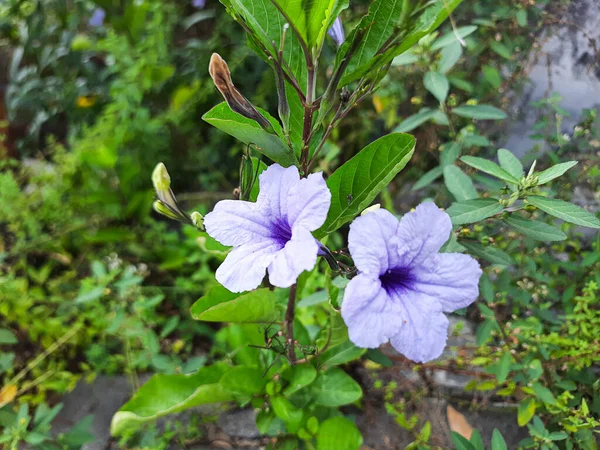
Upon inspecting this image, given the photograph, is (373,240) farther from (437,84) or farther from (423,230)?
(437,84)

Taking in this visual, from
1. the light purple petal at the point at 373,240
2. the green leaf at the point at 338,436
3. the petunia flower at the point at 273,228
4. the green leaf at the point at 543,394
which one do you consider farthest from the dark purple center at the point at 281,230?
the green leaf at the point at 543,394

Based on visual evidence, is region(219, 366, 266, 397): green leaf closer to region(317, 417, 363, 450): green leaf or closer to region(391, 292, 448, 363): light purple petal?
region(317, 417, 363, 450): green leaf

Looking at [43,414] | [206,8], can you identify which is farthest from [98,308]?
[206,8]

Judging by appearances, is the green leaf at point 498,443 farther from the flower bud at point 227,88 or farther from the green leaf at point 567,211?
the flower bud at point 227,88

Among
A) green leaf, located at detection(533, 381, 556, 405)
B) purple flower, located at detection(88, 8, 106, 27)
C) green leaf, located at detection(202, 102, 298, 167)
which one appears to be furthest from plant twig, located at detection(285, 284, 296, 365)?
purple flower, located at detection(88, 8, 106, 27)

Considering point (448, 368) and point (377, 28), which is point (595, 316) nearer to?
point (448, 368)

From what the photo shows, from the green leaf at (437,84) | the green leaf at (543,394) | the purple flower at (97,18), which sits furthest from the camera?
the purple flower at (97,18)

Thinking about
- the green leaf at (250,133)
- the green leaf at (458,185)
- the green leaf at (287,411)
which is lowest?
the green leaf at (287,411)

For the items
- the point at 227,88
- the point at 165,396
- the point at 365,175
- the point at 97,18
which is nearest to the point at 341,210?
the point at 365,175
